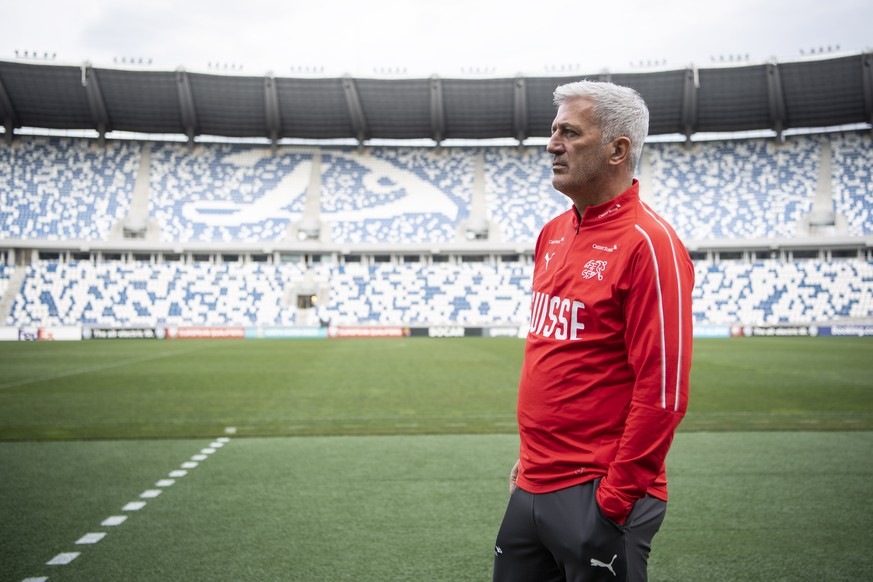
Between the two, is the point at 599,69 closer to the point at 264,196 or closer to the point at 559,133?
the point at 264,196

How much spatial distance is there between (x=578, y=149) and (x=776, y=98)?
42.3 metres

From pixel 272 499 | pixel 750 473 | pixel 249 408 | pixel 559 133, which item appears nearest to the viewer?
pixel 559 133

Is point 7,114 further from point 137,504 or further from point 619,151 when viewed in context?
point 619,151

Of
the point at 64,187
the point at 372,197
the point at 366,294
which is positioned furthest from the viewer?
the point at 372,197

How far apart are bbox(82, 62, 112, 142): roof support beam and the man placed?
41.9 metres

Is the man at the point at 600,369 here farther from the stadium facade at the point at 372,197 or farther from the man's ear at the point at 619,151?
the stadium facade at the point at 372,197

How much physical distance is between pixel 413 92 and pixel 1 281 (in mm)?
25188

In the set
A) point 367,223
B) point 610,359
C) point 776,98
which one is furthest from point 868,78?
point 610,359

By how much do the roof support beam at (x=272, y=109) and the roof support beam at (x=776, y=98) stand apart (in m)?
27.9

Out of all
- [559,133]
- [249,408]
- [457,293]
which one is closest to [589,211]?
[559,133]

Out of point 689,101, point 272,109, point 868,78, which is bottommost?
point 689,101

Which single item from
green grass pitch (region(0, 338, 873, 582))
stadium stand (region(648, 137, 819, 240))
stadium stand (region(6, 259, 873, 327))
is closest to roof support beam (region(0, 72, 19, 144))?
stadium stand (region(6, 259, 873, 327))

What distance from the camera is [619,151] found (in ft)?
6.41

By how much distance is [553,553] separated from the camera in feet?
6.11
